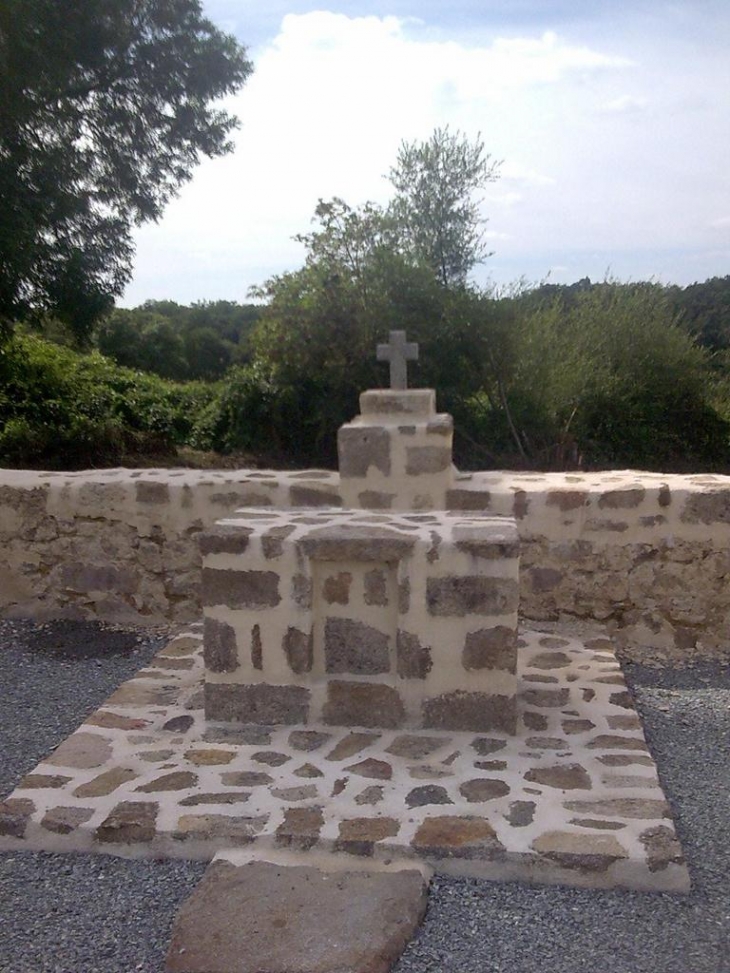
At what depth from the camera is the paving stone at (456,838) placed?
8.93 feet

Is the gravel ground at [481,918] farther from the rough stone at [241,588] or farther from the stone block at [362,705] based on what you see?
the rough stone at [241,588]

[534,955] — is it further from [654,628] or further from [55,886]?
[654,628]

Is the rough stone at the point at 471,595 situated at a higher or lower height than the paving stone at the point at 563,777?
higher

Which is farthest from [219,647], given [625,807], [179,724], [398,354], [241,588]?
[398,354]

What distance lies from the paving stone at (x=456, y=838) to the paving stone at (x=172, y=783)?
93cm

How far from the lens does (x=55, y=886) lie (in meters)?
2.68

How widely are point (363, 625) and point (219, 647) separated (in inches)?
25.2

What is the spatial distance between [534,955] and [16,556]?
4177 millimetres

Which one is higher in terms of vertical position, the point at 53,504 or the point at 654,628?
the point at 53,504

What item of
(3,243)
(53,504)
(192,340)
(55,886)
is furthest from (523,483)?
(192,340)

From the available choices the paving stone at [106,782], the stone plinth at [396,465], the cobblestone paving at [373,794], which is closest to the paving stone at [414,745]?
the cobblestone paving at [373,794]

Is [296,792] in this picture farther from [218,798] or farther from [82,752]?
[82,752]

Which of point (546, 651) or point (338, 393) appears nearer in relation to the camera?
point (546, 651)

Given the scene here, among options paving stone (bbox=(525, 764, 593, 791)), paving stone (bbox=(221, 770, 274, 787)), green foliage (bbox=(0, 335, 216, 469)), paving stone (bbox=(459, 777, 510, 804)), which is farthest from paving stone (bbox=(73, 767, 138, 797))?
green foliage (bbox=(0, 335, 216, 469))
